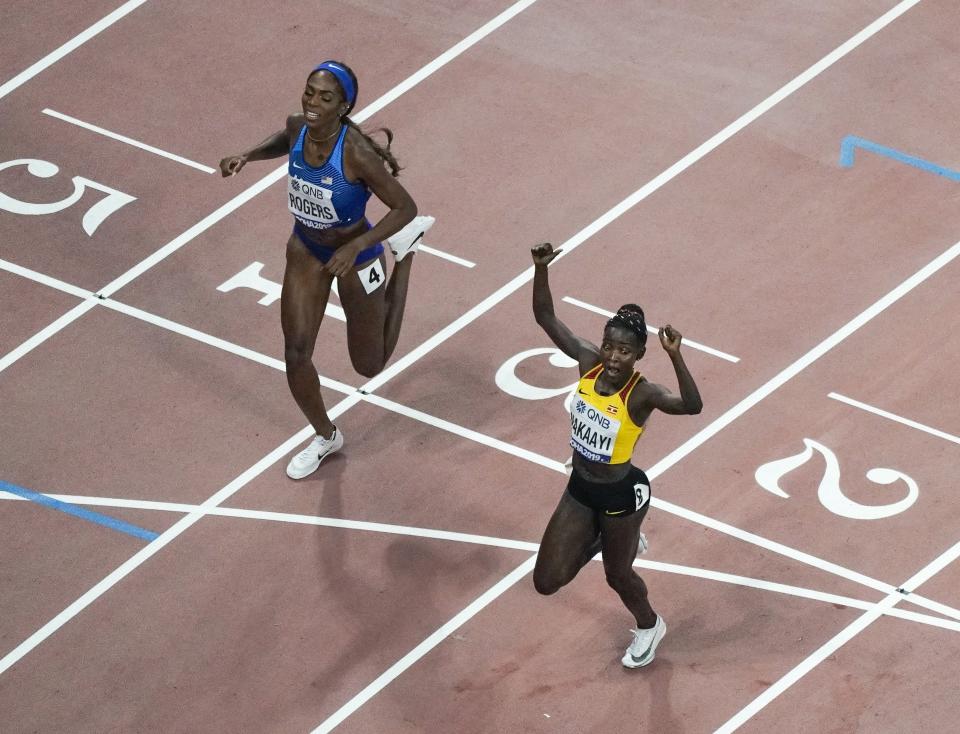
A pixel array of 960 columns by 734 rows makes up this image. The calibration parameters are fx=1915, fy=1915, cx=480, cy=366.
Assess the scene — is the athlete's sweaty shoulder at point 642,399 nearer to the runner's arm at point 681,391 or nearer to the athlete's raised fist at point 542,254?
the runner's arm at point 681,391

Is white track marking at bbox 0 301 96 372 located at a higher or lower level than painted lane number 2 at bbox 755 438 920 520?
lower

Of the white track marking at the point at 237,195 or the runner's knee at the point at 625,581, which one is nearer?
the runner's knee at the point at 625,581

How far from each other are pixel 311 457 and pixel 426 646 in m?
2.02

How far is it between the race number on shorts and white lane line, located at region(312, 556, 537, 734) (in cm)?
225

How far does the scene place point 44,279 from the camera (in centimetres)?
1619

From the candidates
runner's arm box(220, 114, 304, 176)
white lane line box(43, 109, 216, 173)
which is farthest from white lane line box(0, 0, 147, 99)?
runner's arm box(220, 114, 304, 176)

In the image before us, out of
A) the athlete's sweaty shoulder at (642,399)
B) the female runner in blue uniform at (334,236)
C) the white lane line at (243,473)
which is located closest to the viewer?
the athlete's sweaty shoulder at (642,399)

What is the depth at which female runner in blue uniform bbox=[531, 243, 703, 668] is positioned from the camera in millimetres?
11406

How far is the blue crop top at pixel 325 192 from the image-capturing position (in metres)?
13.1

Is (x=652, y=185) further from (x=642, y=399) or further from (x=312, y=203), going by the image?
(x=642, y=399)

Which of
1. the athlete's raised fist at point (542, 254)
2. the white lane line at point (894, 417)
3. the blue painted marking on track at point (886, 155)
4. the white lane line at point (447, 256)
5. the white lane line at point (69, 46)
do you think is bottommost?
the white lane line at point (447, 256)

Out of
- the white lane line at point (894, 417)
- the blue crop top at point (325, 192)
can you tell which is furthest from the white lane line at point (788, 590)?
the blue crop top at point (325, 192)

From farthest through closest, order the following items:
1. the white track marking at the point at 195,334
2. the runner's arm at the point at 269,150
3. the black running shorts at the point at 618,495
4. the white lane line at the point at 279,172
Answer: the white lane line at the point at 279,172 < the white track marking at the point at 195,334 < the runner's arm at the point at 269,150 < the black running shorts at the point at 618,495

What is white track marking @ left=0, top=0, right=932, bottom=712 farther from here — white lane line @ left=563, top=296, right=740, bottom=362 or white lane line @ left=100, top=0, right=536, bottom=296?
white lane line @ left=563, top=296, right=740, bottom=362
